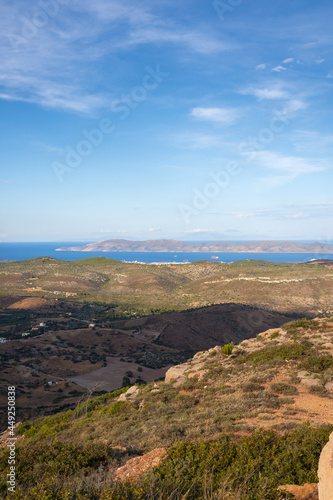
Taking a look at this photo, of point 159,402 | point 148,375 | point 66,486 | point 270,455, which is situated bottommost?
point 148,375

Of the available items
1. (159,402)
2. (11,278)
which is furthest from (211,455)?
(11,278)

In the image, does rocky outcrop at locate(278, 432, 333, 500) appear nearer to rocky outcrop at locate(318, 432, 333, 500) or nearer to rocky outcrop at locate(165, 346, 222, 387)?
rocky outcrop at locate(318, 432, 333, 500)

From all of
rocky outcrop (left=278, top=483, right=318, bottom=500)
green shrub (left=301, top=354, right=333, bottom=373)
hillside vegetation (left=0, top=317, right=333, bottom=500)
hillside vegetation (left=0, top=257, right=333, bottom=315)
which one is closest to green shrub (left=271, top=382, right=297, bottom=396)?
hillside vegetation (left=0, top=317, right=333, bottom=500)

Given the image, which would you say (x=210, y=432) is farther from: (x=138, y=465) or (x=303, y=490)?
(x=303, y=490)

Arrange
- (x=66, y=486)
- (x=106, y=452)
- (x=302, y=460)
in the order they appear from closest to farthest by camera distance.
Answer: (x=66, y=486), (x=302, y=460), (x=106, y=452)

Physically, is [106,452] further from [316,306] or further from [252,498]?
[316,306]

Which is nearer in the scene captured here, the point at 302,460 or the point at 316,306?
the point at 302,460
